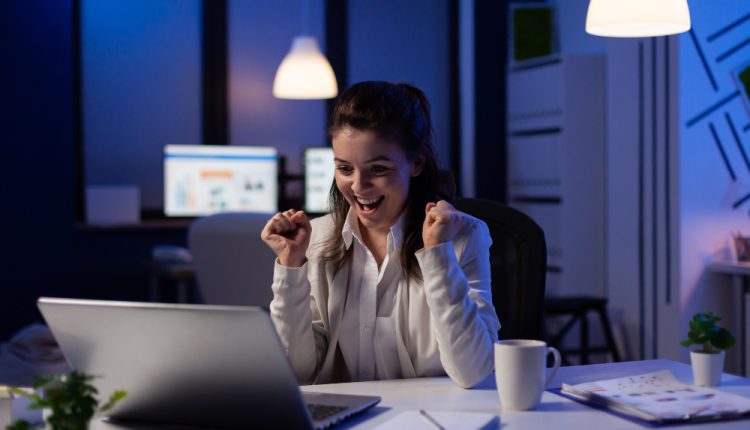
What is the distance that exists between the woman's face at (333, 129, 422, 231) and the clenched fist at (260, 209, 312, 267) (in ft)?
0.43

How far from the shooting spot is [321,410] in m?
1.33

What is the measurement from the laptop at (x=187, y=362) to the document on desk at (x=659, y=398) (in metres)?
0.38

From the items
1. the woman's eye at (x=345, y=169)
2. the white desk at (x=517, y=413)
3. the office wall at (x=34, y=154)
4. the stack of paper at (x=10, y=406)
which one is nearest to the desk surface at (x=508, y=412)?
the white desk at (x=517, y=413)

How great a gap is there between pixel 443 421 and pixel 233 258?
2.39 meters

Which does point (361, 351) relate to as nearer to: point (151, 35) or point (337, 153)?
point (337, 153)

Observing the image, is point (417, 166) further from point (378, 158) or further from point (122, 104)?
point (122, 104)

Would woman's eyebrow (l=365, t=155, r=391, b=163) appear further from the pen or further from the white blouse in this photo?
the pen

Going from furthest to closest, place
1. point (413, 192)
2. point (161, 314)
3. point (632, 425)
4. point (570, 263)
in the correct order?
1. point (570, 263)
2. point (413, 192)
3. point (632, 425)
4. point (161, 314)

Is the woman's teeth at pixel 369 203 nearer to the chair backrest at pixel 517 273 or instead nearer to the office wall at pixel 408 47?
the chair backrest at pixel 517 273

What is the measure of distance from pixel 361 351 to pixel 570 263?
3257 mm

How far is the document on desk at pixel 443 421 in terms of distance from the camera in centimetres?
126

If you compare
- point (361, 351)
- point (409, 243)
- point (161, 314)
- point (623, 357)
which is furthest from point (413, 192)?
point (623, 357)

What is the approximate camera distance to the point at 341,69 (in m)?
5.50

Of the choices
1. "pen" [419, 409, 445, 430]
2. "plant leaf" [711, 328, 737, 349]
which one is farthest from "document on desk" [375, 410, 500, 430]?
"plant leaf" [711, 328, 737, 349]
